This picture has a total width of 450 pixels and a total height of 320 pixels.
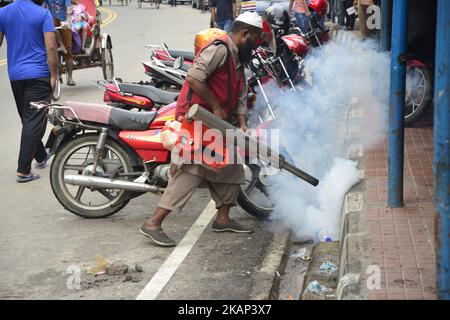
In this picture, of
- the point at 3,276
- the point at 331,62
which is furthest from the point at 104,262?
the point at 331,62

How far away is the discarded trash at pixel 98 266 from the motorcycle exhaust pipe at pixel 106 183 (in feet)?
3.14

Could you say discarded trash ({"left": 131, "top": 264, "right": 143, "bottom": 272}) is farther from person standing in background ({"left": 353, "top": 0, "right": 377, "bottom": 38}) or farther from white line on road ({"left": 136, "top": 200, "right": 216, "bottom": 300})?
person standing in background ({"left": 353, "top": 0, "right": 377, "bottom": 38})

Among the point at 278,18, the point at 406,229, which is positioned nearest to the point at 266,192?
the point at 406,229

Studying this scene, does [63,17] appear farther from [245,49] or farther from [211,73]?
[211,73]

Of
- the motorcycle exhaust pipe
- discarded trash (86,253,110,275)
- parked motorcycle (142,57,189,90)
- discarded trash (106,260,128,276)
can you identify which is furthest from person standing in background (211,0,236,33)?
discarded trash (106,260,128,276)

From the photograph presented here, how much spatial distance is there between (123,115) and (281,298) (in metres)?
2.21

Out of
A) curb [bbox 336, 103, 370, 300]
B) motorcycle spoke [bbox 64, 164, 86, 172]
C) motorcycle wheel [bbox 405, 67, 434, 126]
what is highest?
motorcycle wheel [bbox 405, 67, 434, 126]

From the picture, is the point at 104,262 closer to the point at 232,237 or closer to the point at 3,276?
the point at 3,276

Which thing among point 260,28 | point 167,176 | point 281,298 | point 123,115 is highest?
point 260,28

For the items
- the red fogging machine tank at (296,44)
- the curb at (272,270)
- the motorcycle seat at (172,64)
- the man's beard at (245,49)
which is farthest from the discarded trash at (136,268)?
the red fogging machine tank at (296,44)

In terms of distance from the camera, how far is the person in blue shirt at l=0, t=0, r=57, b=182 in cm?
862

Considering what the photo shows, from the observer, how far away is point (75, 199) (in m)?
7.27

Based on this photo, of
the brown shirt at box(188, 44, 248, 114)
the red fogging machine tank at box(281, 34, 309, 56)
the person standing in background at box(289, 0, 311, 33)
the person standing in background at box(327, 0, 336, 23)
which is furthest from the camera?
the person standing in background at box(327, 0, 336, 23)

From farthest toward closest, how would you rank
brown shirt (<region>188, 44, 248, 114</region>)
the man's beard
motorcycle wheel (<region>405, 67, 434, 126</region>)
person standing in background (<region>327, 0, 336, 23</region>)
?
1. person standing in background (<region>327, 0, 336, 23</region>)
2. motorcycle wheel (<region>405, 67, 434, 126</region>)
3. the man's beard
4. brown shirt (<region>188, 44, 248, 114</region>)
